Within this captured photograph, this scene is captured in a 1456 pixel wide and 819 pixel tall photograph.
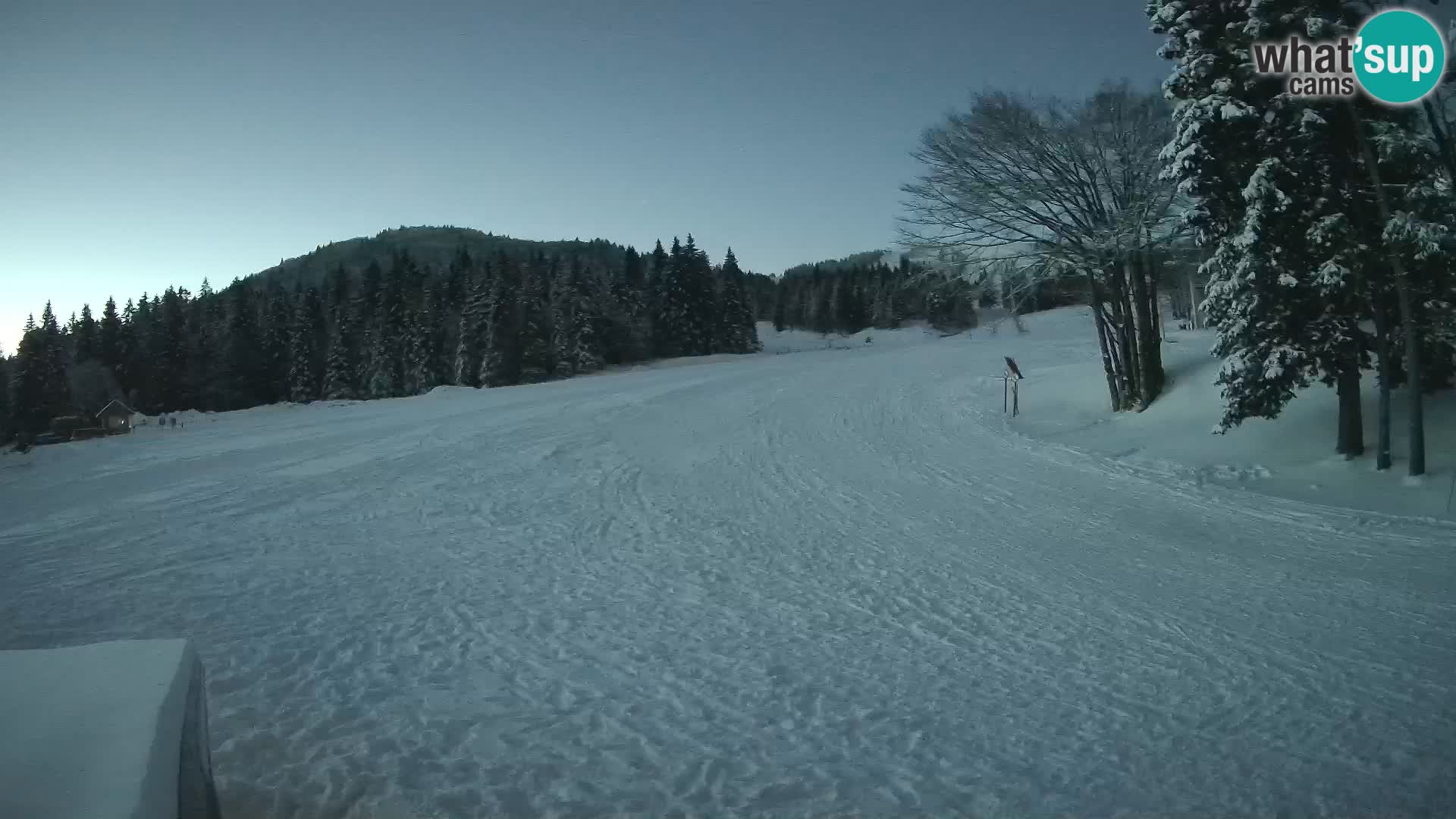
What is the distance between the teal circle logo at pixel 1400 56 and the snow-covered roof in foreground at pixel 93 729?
13.2 metres

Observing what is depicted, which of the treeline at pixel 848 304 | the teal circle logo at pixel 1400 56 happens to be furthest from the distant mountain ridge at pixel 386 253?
the teal circle logo at pixel 1400 56

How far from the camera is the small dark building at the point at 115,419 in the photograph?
30.8 m

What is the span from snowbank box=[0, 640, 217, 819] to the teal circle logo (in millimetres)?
13218

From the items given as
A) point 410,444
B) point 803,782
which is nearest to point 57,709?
point 803,782

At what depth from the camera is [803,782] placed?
356 cm

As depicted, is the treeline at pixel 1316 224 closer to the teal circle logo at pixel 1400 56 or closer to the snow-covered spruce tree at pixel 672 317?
the teal circle logo at pixel 1400 56

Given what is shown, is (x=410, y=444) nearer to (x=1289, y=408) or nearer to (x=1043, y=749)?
(x=1043, y=749)

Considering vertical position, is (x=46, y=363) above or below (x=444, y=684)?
above

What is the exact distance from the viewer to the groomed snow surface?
3588 millimetres

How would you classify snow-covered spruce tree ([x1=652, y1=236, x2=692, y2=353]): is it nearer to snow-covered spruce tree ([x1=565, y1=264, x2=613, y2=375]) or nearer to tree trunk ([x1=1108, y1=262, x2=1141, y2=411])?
snow-covered spruce tree ([x1=565, y1=264, x2=613, y2=375])

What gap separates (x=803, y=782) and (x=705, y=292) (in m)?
53.4

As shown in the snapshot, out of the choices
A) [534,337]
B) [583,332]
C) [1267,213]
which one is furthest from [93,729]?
[583,332]

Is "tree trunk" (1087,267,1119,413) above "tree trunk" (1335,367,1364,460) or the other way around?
above

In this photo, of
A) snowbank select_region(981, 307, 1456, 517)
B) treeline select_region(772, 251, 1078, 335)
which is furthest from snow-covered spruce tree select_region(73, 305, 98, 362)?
snowbank select_region(981, 307, 1456, 517)
